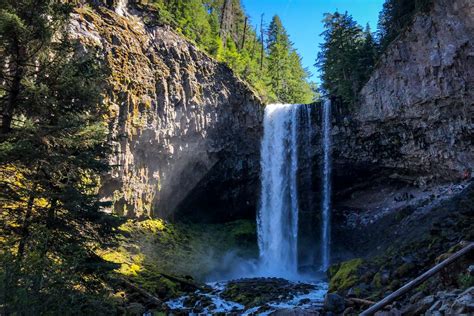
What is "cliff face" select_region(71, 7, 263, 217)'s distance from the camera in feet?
82.9

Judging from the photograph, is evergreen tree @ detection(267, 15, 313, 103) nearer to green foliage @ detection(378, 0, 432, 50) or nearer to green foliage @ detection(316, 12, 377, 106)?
green foliage @ detection(316, 12, 377, 106)

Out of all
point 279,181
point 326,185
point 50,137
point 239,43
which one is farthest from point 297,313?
point 239,43

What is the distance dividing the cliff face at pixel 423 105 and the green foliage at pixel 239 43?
1007 centimetres

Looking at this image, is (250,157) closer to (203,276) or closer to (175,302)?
(203,276)

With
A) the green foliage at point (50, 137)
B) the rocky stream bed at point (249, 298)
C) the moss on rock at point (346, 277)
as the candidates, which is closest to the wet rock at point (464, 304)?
the green foliage at point (50, 137)

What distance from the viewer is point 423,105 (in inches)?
1087

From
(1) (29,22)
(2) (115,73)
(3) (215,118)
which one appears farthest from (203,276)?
(1) (29,22)

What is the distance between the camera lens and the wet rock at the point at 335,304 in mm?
12781

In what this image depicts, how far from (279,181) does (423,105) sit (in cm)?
1333

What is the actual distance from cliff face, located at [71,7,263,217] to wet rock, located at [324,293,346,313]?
15647 millimetres

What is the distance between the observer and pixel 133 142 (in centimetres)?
2633

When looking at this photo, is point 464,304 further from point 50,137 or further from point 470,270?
point 50,137

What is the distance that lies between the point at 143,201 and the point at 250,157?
10.8m

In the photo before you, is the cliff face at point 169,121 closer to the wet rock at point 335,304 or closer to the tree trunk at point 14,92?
the tree trunk at point 14,92
